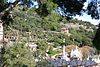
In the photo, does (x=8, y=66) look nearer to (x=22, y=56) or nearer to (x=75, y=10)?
(x=22, y=56)

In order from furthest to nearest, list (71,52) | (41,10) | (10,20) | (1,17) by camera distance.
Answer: (71,52) → (10,20) → (1,17) → (41,10)

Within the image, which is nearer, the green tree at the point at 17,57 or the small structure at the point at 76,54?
the green tree at the point at 17,57

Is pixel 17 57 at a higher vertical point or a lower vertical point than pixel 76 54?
higher

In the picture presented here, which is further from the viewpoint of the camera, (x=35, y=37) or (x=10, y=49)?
(x=35, y=37)

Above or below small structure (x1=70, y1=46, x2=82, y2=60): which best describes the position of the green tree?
above

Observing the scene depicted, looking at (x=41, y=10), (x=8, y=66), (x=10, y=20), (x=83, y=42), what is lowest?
(x=83, y=42)

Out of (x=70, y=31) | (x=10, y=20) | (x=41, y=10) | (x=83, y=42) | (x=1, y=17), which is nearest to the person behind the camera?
(x=41, y=10)

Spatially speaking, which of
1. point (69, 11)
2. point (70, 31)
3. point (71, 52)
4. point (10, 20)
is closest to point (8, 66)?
point (10, 20)

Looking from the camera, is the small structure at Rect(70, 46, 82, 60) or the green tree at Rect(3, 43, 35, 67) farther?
the small structure at Rect(70, 46, 82, 60)

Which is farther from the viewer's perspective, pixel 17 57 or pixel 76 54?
pixel 76 54

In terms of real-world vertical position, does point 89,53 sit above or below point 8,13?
below

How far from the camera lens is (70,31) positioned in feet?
174

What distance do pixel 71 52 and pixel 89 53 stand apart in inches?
84.3

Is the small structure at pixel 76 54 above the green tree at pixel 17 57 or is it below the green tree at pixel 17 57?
below
